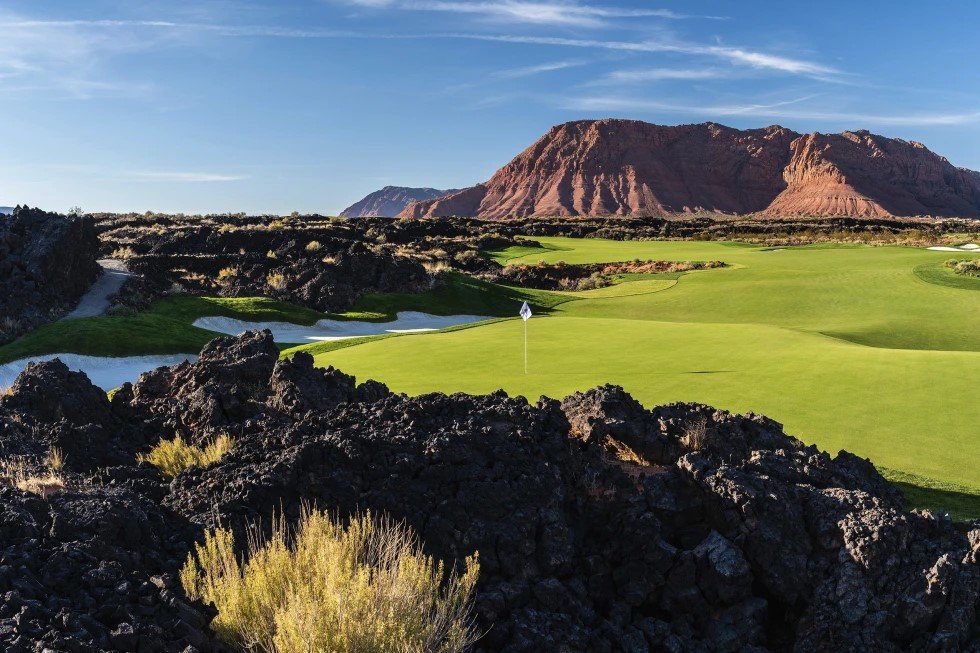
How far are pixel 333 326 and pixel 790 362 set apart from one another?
708 inches

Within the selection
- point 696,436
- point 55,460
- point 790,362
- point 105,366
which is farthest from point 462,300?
point 55,460

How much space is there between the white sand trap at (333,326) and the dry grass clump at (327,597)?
18.7 meters

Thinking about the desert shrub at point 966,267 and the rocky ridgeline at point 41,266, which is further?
the desert shrub at point 966,267

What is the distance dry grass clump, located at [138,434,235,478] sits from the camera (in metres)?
7.09

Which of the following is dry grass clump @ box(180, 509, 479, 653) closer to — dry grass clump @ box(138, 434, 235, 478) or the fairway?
dry grass clump @ box(138, 434, 235, 478)

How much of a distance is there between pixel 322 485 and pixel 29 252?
86.3ft

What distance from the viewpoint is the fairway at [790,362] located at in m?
8.68

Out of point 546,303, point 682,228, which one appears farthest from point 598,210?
point 546,303

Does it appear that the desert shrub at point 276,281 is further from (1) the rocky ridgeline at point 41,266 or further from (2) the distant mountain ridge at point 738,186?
(2) the distant mountain ridge at point 738,186

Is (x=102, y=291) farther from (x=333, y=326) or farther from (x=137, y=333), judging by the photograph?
(x=333, y=326)

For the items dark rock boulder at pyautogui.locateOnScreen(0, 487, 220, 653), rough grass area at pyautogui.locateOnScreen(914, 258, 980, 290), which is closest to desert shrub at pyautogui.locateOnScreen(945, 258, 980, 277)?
rough grass area at pyautogui.locateOnScreen(914, 258, 980, 290)

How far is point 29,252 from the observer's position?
26.4 metres

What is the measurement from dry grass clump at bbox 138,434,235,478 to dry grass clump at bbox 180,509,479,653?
235 centimetres

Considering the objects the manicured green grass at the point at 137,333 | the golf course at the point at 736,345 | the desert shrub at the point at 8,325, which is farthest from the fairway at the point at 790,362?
the desert shrub at the point at 8,325
